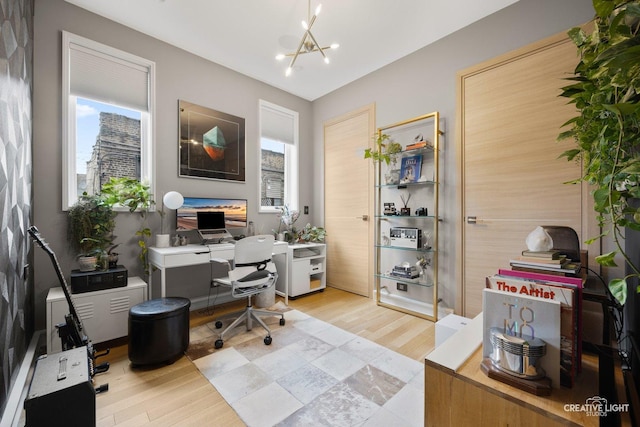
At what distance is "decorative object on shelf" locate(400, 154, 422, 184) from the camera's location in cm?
309

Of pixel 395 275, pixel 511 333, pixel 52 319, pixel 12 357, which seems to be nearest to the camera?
pixel 511 333

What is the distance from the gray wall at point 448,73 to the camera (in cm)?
226

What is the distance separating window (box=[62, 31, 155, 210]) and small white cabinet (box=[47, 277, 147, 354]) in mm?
892

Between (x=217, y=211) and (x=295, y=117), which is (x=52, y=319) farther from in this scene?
(x=295, y=117)

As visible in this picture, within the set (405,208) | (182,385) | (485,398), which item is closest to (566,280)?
(485,398)

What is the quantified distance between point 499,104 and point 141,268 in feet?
13.0

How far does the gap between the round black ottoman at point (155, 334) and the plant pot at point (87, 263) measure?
2.25 ft

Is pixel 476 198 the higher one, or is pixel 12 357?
pixel 476 198

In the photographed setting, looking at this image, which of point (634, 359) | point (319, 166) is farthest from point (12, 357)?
point (319, 166)

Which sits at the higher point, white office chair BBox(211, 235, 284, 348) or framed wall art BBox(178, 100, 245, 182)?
framed wall art BBox(178, 100, 245, 182)

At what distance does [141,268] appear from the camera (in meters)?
2.84

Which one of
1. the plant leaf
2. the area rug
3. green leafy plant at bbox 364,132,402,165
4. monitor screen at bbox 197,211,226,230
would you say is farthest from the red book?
monitor screen at bbox 197,211,226,230

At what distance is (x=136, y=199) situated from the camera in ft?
8.63

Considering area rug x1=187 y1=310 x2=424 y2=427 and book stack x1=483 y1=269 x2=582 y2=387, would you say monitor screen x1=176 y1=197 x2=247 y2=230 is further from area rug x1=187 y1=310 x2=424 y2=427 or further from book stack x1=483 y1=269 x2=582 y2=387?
book stack x1=483 y1=269 x2=582 y2=387
